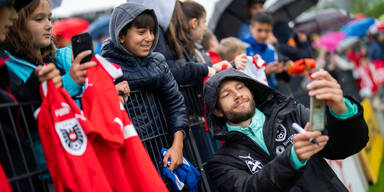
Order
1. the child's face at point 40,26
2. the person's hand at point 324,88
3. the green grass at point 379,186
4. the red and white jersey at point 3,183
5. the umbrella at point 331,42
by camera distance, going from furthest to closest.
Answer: the umbrella at point 331,42, the green grass at point 379,186, the child's face at point 40,26, the person's hand at point 324,88, the red and white jersey at point 3,183

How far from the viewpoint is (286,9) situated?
8.08 meters

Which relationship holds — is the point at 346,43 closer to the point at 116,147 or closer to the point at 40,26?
the point at 40,26

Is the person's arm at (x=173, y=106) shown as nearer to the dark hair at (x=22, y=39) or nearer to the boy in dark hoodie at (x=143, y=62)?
the boy in dark hoodie at (x=143, y=62)

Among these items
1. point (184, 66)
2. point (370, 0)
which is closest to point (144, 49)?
point (184, 66)

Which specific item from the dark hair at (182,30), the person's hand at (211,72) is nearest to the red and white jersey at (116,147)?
the person's hand at (211,72)

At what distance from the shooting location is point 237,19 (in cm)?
721

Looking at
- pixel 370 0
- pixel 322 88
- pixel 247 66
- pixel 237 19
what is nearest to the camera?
pixel 322 88

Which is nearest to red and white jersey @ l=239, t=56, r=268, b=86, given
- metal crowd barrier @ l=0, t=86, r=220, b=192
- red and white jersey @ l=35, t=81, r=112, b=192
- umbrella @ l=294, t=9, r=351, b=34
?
metal crowd barrier @ l=0, t=86, r=220, b=192

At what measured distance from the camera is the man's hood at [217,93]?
135 inches

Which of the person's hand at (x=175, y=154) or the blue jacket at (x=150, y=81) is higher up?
the blue jacket at (x=150, y=81)

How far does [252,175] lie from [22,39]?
71.5 inches

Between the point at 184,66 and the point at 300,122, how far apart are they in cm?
127

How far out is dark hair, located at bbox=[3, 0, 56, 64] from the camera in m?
2.79

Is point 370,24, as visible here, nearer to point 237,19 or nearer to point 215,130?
point 237,19
